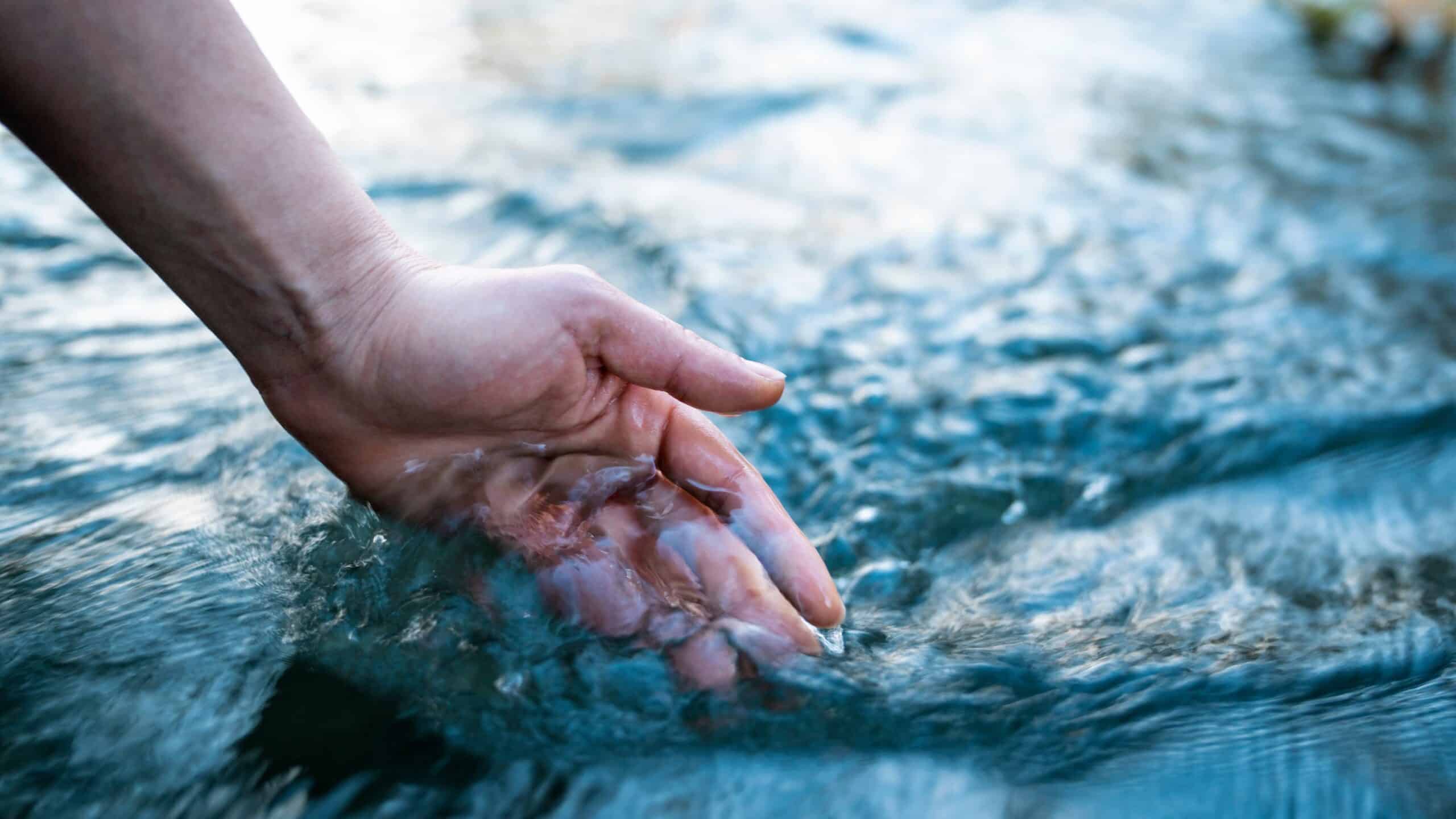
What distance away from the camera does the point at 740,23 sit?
7402 millimetres

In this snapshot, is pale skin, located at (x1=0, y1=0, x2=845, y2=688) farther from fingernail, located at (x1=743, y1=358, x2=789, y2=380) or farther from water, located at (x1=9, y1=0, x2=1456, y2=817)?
water, located at (x1=9, y1=0, x2=1456, y2=817)

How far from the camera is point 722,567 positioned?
6.64 feet

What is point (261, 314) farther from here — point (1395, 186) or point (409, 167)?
point (1395, 186)

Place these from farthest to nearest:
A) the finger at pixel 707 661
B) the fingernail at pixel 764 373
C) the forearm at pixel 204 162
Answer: the fingernail at pixel 764 373, the finger at pixel 707 661, the forearm at pixel 204 162

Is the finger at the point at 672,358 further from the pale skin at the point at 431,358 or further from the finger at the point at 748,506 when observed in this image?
the finger at the point at 748,506

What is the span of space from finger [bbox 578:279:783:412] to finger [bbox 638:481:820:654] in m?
0.24

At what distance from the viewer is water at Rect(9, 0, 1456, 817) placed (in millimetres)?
1803

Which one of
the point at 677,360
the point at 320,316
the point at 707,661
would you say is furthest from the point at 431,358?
the point at 707,661

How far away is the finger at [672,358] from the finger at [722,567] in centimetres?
24

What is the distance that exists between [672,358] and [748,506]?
13.6 inches

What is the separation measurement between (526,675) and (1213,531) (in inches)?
73.9

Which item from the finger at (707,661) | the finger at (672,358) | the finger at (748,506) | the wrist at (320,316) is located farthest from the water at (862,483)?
the finger at (672,358)

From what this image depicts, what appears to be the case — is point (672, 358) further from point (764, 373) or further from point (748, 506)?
point (748, 506)

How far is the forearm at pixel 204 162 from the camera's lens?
175cm
